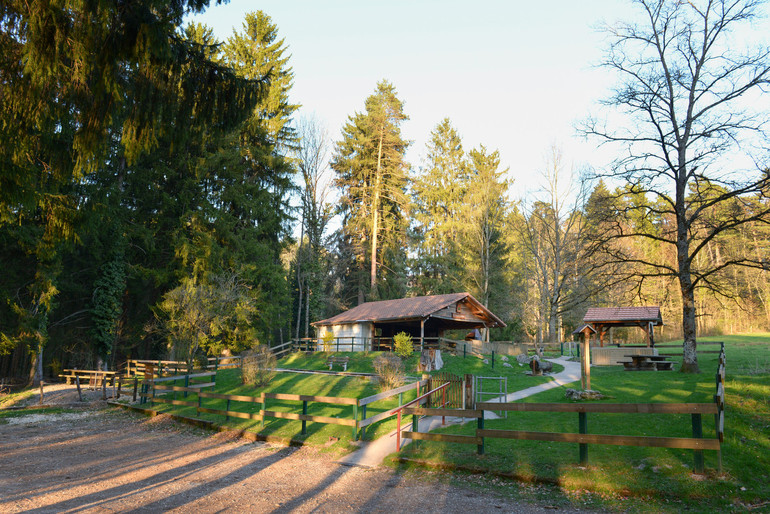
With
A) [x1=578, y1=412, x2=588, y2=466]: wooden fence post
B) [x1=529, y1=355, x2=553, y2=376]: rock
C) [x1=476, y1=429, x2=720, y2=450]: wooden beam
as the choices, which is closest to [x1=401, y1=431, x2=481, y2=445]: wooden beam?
[x1=476, y1=429, x2=720, y2=450]: wooden beam

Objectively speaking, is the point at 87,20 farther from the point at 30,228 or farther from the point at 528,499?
the point at 30,228

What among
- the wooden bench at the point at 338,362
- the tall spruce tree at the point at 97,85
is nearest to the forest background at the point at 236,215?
the tall spruce tree at the point at 97,85

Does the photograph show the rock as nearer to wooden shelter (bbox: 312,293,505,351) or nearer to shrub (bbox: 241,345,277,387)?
wooden shelter (bbox: 312,293,505,351)

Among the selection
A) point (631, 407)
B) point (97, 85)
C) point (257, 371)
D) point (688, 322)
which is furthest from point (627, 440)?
point (257, 371)

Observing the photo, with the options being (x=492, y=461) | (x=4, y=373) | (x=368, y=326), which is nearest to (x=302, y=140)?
(x=368, y=326)

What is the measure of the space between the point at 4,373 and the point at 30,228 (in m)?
13.4

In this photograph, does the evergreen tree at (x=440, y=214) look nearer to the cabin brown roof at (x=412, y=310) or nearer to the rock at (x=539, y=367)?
the cabin brown roof at (x=412, y=310)

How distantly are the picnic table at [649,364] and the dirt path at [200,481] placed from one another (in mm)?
15601

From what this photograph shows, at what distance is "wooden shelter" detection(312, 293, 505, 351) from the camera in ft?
94.0

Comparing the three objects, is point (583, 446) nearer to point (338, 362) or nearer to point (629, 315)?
point (338, 362)

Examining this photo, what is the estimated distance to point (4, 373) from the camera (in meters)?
28.4

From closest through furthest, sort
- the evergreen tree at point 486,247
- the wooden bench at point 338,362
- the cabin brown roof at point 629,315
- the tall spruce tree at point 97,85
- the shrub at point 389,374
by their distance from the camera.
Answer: the tall spruce tree at point 97,85 < the shrub at point 389,374 < the wooden bench at point 338,362 < the cabin brown roof at point 629,315 < the evergreen tree at point 486,247

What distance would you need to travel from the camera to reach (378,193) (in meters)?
43.2

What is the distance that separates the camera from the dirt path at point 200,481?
6.27 meters
